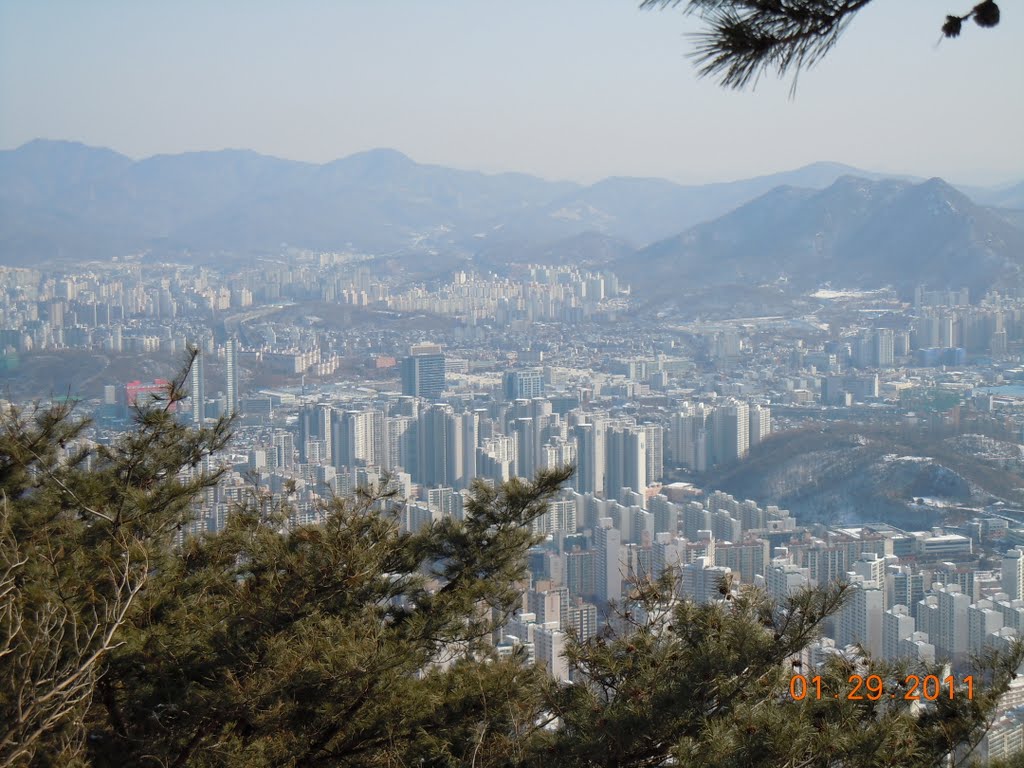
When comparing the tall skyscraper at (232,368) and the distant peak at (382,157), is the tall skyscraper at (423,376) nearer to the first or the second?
the tall skyscraper at (232,368)

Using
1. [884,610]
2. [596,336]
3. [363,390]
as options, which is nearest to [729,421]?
[363,390]

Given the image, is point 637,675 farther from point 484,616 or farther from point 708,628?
point 484,616

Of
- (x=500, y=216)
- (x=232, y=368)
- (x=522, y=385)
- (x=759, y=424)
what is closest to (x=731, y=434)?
(x=759, y=424)

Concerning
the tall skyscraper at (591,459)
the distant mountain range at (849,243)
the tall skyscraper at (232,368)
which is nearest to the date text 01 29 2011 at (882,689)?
the tall skyscraper at (591,459)

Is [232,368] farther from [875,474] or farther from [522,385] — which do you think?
[875,474]

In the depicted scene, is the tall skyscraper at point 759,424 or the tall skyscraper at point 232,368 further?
the tall skyscraper at point 232,368

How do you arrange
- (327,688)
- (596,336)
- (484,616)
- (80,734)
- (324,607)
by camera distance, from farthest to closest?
(596,336) < (484,616) < (324,607) < (327,688) < (80,734)
